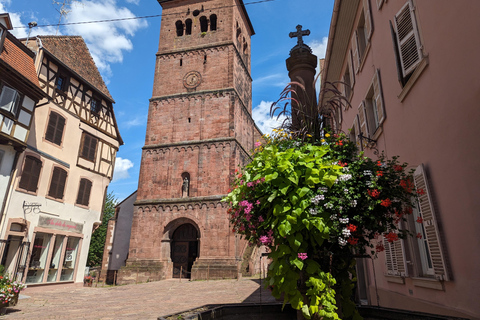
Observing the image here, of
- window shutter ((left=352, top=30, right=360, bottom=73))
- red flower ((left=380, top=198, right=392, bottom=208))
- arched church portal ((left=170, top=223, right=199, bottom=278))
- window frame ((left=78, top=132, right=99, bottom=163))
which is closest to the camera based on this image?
red flower ((left=380, top=198, right=392, bottom=208))

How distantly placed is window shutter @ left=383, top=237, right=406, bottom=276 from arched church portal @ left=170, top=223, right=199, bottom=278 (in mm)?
16689

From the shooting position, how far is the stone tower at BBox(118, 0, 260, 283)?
2122cm

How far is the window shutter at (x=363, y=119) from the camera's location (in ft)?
29.4

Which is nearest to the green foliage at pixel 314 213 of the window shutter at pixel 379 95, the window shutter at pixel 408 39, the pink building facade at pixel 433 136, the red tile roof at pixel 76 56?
the pink building facade at pixel 433 136

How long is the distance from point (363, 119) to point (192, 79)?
19.0 meters

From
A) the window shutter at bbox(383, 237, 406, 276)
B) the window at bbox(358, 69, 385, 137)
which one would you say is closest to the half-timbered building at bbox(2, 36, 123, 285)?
the window at bbox(358, 69, 385, 137)

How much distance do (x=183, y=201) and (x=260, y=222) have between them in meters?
19.0

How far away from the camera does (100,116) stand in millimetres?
20312

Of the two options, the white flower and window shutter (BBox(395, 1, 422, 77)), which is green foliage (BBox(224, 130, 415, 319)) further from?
window shutter (BBox(395, 1, 422, 77))

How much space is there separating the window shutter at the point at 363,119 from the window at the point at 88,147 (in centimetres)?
1520

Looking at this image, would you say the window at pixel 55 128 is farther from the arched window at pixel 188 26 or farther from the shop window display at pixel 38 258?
the arched window at pixel 188 26

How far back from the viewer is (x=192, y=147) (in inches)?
931

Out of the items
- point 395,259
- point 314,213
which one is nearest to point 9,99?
point 314,213

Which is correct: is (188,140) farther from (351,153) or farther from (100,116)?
(351,153)
